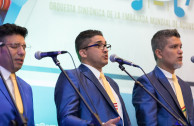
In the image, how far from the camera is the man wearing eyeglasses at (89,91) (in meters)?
3.49

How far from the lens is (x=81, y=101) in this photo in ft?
11.9

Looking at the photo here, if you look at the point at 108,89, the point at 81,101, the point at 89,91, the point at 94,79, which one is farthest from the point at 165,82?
the point at 81,101

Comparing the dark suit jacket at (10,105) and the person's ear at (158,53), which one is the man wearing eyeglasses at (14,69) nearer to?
the dark suit jacket at (10,105)

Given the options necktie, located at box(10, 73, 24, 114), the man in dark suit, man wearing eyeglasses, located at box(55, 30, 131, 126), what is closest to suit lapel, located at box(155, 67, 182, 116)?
the man in dark suit

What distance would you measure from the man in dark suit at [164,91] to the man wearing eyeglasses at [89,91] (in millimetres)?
267

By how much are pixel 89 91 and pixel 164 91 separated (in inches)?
36.4

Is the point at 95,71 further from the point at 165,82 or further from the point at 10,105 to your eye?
the point at 10,105

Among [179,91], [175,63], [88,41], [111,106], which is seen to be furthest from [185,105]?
[88,41]

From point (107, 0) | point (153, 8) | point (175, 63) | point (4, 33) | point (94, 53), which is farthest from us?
point (153, 8)

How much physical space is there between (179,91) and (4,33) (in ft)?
6.65

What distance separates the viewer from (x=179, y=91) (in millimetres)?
4312

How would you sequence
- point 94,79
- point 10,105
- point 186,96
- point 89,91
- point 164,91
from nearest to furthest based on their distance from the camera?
point 10,105 → point 89,91 → point 94,79 → point 164,91 → point 186,96

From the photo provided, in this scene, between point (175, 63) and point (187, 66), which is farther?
point (187, 66)

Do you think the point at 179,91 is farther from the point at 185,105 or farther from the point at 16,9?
the point at 16,9
